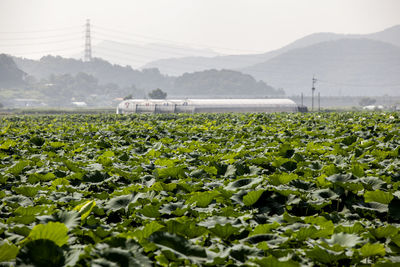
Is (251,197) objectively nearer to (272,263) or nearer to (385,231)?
(385,231)

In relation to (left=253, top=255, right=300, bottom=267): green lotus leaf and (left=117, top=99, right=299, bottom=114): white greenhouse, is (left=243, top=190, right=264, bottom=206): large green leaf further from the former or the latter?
(left=117, top=99, right=299, bottom=114): white greenhouse

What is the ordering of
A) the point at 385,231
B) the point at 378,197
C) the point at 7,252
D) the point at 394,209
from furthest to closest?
the point at 378,197, the point at 394,209, the point at 385,231, the point at 7,252

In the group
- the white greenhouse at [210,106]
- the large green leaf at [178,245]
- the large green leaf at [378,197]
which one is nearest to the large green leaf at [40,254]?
the large green leaf at [178,245]

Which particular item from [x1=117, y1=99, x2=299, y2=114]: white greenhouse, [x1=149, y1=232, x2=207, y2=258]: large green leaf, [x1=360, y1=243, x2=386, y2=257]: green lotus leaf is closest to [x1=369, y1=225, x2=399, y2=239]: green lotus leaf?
[x1=360, y1=243, x2=386, y2=257]: green lotus leaf

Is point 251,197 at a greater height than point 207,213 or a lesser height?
greater

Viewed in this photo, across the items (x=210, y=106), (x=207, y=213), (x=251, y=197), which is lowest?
(x=207, y=213)

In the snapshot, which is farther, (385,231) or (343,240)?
(385,231)

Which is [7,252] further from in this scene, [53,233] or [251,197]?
[251,197]

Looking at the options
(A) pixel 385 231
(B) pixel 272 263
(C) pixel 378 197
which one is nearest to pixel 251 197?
(C) pixel 378 197

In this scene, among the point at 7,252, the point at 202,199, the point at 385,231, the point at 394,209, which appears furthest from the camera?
the point at 202,199

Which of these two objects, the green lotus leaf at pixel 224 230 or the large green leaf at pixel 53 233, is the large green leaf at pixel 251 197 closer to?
the green lotus leaf at pixel 224 230

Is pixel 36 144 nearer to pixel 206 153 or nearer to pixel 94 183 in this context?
pixel 206 153

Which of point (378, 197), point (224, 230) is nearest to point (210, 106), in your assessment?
point (378, 197)

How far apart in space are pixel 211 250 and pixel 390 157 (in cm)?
449
